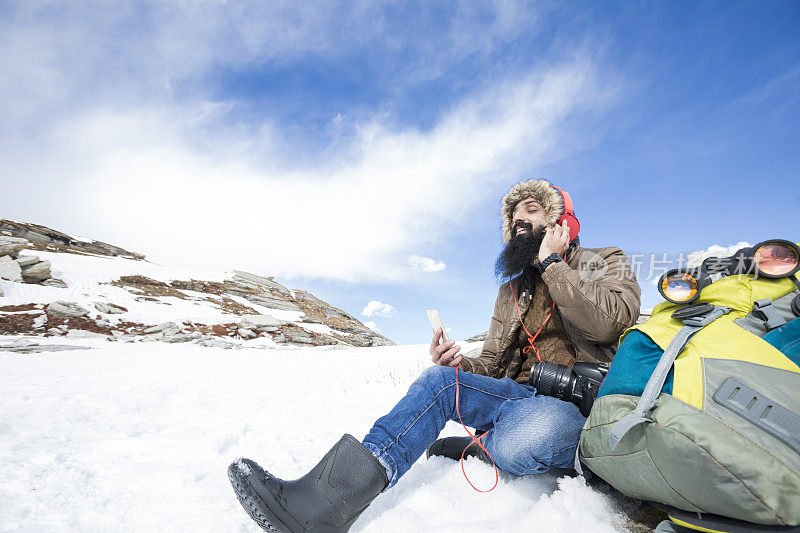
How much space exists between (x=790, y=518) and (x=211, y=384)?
19.5 ft

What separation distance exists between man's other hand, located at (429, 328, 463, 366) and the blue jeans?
208mm

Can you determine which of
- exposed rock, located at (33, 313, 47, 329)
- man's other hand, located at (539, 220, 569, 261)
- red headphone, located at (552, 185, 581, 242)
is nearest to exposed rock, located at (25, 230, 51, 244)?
exposed rock, located at (33, 313, 47, 329)

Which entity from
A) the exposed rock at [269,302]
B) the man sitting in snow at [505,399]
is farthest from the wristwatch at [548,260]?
the exposed rock at [269,302]

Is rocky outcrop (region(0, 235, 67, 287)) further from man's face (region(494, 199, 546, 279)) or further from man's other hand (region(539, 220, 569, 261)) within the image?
man's other hand (region(539, 220, 569, 261))

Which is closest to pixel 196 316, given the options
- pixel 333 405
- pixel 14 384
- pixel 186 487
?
pixel 14 384

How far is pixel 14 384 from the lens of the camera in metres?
4.61

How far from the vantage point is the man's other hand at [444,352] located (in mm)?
2428

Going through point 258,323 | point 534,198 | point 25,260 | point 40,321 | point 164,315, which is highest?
point 534,198

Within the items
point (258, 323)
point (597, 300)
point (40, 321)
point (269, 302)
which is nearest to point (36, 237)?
point (269, 302)

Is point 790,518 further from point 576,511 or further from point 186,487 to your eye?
point 186,487

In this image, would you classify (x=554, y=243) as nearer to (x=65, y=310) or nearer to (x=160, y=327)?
(x=160, y=327)

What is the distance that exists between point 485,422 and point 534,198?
7.30ft

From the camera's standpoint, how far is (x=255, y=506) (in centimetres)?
166

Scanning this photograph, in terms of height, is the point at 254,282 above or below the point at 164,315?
above
